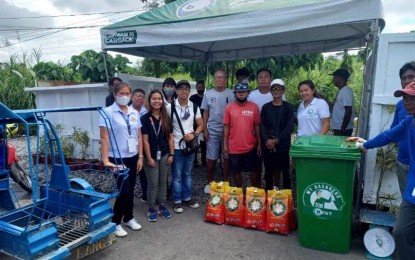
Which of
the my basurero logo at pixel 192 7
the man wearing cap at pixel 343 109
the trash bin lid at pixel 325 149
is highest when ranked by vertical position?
the my basurero logo at pixel 192 7

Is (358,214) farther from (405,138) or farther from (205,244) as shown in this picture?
(205,244)

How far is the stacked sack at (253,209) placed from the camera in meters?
3.40

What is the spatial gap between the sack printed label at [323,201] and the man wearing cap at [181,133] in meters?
1.61

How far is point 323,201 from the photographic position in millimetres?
2998

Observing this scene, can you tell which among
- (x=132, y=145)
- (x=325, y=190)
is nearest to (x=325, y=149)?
(x=325, y=190)

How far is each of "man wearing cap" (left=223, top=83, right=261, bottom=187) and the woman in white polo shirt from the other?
1.89 ft

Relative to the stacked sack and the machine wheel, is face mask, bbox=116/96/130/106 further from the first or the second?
the machine wheel

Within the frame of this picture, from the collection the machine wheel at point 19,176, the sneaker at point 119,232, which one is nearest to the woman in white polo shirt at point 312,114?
the sneaker at point 119,232

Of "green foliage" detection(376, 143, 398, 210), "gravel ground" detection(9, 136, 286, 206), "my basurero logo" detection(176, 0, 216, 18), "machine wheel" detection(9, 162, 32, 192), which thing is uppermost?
"my basurero logo" detection(176, 0, 216, 18)

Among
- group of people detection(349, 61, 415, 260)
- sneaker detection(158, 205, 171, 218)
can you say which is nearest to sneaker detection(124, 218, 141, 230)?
sneaker detection(158, 205, 171, 218)

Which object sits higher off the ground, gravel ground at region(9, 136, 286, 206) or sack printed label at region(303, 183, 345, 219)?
sack printed label at region(303, 183, 345, 219)

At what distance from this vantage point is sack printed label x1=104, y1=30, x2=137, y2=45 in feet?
14.5

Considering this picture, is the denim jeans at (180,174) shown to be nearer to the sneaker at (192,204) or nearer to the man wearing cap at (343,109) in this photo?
the sneaker at (192,204)

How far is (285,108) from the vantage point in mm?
3871
